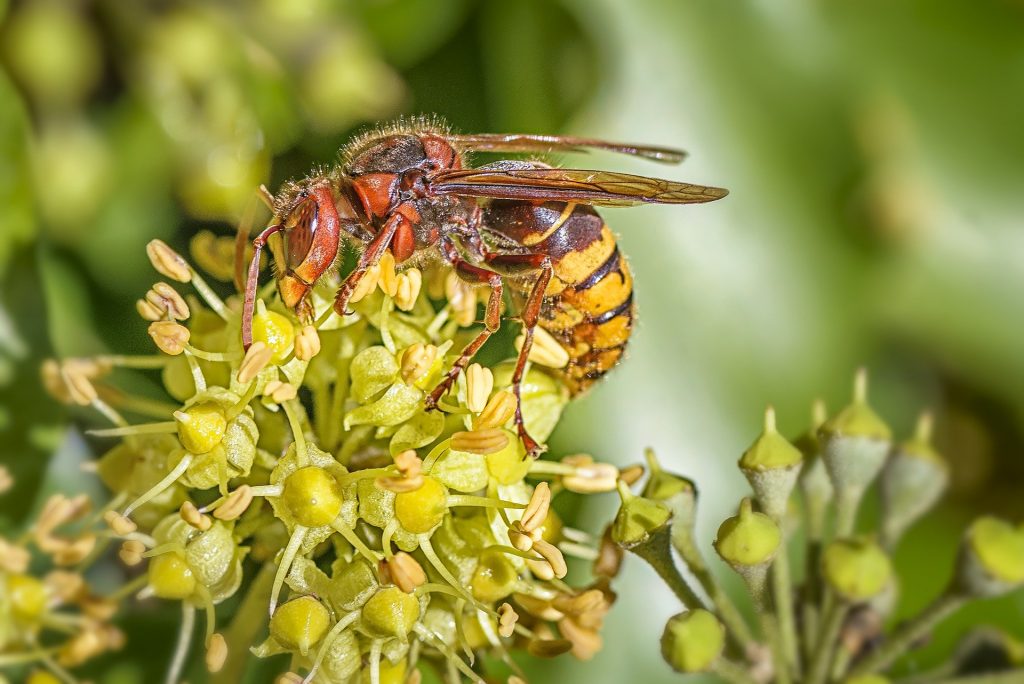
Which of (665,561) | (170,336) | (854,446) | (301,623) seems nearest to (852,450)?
(854,446)

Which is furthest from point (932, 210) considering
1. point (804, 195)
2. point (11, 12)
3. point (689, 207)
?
point (11, 12)

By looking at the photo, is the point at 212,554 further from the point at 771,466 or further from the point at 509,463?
the point at 771,466

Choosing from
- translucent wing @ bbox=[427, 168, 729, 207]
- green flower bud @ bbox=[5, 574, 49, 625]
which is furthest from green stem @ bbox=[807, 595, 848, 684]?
green flower bud @ bbox=[5, 574, 49, 625]

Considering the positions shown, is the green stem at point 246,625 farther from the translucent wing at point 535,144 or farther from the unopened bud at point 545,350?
the translucent wing at point 535,144

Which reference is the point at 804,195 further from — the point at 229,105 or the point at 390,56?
the point at 229,105

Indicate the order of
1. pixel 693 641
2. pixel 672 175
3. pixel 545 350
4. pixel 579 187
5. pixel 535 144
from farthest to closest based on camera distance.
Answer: pixel 672 175 → pixel 535 144 → pixel 545 350 → pixel 579 187 → pixel 693 641

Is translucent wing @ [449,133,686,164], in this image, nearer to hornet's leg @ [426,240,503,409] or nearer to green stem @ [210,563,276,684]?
hornet's leg @ [426,240,503,409]

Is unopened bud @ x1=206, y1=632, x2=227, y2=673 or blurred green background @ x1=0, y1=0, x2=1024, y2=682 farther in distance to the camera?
blurred green background @ x1=0, y1=0, x2=1024, y2=682
